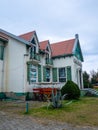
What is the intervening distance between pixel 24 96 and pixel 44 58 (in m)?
6.94

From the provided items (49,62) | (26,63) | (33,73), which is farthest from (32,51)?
(49,62)

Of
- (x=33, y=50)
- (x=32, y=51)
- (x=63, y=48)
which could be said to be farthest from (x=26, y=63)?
(x=63, y=48)

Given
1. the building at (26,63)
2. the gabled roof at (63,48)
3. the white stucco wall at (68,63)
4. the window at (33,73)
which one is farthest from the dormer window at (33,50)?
the white stucco wall at (68,63)

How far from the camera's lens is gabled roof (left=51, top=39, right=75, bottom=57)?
2690 cm

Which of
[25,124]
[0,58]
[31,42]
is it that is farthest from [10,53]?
[25,124]

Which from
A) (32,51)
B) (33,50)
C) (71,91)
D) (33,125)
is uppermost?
(33,50)

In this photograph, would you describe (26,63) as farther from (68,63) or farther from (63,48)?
(63,48)

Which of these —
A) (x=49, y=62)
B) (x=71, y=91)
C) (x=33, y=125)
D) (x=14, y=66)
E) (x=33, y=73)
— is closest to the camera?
(x=33, y=125)

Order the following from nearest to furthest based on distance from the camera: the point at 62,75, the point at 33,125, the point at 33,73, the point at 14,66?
1. the point at 33,125
2. the point at 14,66
3. the point at 33,73
4. the point at 62,75

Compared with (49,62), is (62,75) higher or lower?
lower

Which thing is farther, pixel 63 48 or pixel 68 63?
pixel 63 48

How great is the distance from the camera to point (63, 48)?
28.1m

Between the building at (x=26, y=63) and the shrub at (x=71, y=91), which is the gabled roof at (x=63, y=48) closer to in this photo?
the building at (x=26, y=63)

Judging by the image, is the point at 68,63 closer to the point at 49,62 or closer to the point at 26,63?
the point at 49,62
